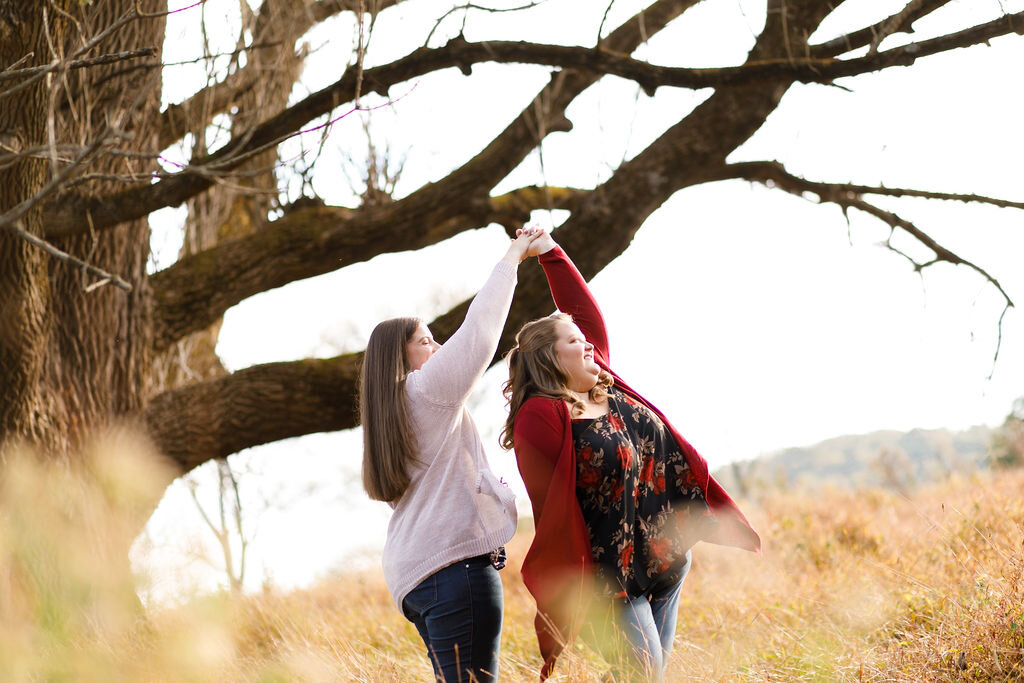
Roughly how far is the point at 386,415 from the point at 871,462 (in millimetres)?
13816

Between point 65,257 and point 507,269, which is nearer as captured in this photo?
point 507,269

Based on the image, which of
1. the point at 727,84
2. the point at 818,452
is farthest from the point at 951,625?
the point at 818,452

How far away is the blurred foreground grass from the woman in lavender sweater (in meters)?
0.39

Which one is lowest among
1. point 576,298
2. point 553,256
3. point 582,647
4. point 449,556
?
point 582,647

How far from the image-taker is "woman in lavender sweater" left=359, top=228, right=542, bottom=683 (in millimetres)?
2594

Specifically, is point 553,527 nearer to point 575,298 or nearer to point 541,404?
point 541,404

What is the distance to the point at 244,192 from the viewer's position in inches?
216

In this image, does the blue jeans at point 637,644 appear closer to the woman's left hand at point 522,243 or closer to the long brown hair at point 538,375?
the long brown hair at point 538,375

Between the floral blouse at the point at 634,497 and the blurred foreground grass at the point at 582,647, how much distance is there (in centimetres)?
35

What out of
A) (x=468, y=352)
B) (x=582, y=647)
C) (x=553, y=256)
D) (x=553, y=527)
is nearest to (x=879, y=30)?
(x=553, y=256)

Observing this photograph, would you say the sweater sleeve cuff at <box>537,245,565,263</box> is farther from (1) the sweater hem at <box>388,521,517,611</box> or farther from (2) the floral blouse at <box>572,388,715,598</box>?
(1) the sweater hem at <box>388,521,517,611</box>

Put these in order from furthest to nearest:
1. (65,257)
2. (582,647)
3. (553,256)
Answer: (582,647)
(65,257)
(553,256)

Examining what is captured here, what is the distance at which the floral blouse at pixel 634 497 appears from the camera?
2.85 m

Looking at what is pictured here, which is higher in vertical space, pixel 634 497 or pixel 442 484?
pixel 442 484
